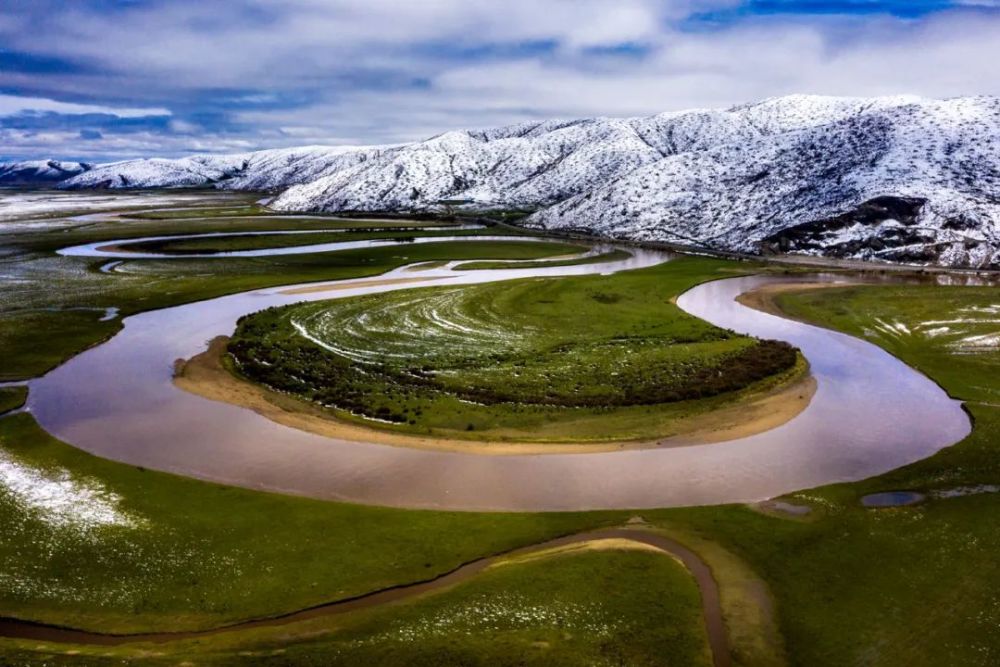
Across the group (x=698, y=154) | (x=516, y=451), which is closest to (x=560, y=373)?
(x=516, y=451)

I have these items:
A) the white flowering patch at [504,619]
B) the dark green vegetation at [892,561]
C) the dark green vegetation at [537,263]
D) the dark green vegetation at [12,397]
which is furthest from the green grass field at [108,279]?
the dark green vegetation at [892,561]

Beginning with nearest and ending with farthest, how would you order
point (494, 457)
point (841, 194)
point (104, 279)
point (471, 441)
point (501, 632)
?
point (501, 632) → point (494, 457) → point (471, 441) → point (104, 279) → point (841, 194)

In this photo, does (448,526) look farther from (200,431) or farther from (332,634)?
(200,431)

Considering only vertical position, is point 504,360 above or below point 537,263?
below

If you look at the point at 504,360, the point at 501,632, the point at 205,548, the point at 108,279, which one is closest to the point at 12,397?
the point at 205,548

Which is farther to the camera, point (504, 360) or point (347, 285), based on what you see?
point (347, 285)

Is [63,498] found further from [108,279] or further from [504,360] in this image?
[108,279]

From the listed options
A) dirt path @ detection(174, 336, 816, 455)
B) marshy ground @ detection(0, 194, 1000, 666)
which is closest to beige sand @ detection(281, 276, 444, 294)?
dirt path @ detection(174, 336, 816, 455)
